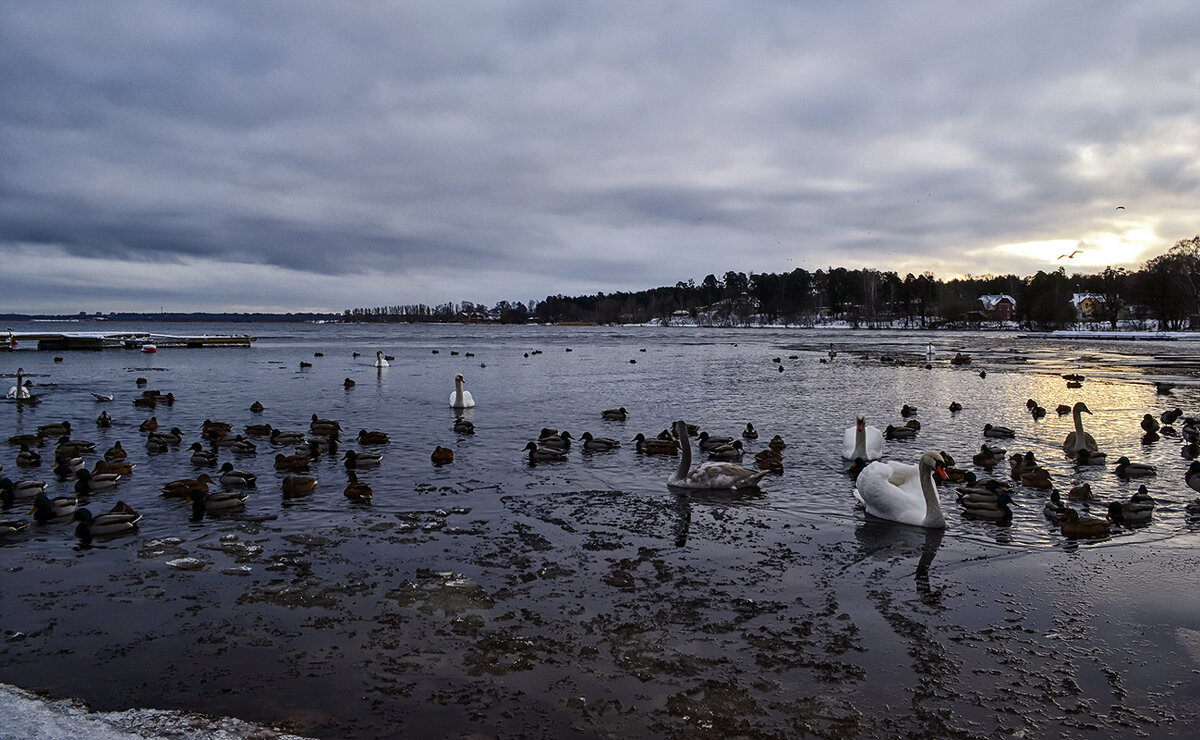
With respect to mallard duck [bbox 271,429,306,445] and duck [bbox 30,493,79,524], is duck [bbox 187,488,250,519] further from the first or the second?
mallard duck [bbox 271,429,306,445]

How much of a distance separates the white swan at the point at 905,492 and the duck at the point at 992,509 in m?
0.70

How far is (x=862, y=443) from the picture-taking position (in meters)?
14.5

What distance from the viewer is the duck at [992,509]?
33.7ft

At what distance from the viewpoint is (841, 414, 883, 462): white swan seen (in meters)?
14.5

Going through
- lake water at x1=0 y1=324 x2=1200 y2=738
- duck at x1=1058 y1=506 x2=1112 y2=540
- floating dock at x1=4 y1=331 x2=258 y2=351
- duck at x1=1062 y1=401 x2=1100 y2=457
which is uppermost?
floating dock at x1=4 y1=331 x2=258 y2=351

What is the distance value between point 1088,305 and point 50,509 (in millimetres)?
152751

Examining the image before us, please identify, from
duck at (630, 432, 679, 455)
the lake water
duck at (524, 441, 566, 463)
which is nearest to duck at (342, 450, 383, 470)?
the lake water

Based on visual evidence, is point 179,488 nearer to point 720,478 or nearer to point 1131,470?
point 720,478

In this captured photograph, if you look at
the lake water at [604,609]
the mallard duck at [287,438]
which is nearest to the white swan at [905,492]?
the lake water at [604,609]

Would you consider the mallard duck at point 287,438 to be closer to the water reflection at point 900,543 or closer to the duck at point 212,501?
the duck at point 212,501

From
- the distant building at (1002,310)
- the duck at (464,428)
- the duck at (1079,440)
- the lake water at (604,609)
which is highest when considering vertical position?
the distant building at (1002,310)

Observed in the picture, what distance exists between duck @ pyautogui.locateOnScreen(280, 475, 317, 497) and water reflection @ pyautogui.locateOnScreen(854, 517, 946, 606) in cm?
898

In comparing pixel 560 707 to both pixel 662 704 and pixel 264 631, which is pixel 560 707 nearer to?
pixel 662 704

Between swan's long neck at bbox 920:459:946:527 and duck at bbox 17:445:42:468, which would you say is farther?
duck at bbox 17:445:42:468
